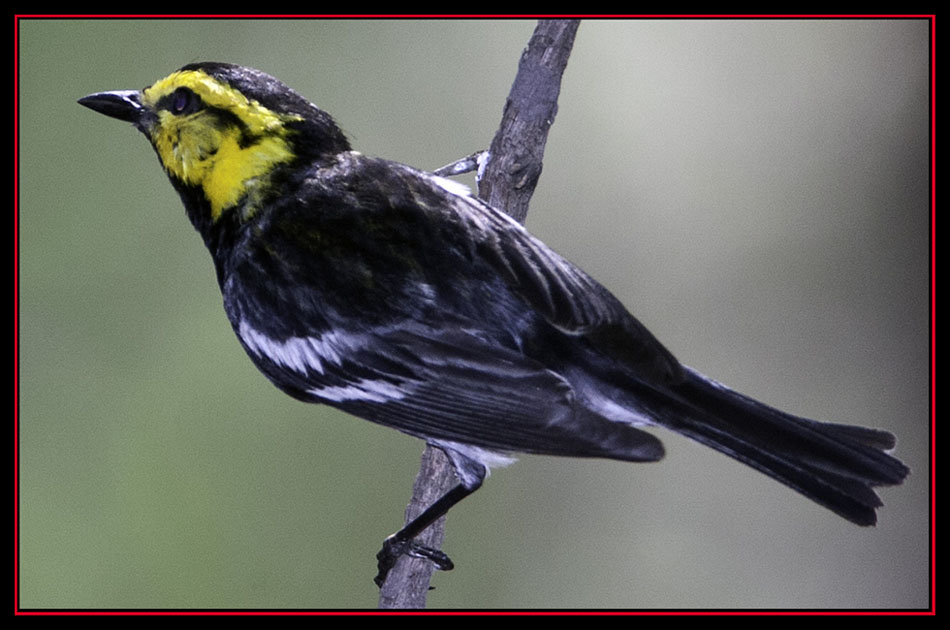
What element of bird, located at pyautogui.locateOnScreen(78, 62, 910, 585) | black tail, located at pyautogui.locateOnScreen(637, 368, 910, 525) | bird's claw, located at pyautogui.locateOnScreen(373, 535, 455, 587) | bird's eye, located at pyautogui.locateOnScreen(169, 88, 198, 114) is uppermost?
bird's eye, located at pyautogui.locateOnScreen(169, 88, 198, 114)

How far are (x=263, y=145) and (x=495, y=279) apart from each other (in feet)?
2.09

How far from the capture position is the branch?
2152mm

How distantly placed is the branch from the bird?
0.18 feet

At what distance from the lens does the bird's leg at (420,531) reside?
2143 mm

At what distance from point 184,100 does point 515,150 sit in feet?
2.54

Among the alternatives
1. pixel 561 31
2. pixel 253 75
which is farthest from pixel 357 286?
pixel 561 31

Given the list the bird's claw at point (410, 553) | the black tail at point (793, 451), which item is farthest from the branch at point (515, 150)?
the black tail at point (793, 451)

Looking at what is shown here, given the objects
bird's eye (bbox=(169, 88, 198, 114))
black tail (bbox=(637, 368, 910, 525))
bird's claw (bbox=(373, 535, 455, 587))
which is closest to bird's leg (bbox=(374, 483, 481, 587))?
bird's claw (bbox=(373, 535, 455, 587))

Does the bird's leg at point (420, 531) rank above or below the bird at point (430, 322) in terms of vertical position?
below

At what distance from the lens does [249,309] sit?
210 centimetres

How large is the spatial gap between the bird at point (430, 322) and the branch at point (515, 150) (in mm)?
54

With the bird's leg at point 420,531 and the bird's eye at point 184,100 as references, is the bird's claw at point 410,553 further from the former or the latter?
the bird's eye at point 184,100

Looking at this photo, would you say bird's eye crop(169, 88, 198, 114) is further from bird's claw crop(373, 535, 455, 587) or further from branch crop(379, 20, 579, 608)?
bird's claw crop(373, 535, 455, 587)

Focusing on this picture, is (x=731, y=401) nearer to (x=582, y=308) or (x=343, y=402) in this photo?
(x=582, y=308)
